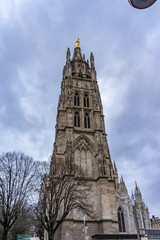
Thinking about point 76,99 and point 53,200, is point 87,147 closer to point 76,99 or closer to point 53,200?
point 76,99

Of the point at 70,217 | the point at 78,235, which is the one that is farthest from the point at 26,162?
the point at 78,235

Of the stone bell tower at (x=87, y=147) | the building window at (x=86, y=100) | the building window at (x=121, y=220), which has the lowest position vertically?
the building window at (x=121, y=220)

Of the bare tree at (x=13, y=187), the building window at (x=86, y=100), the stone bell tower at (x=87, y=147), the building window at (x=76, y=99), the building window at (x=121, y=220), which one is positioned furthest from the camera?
the building window at (x=86, y=100)

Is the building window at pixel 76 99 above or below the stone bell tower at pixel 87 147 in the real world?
above

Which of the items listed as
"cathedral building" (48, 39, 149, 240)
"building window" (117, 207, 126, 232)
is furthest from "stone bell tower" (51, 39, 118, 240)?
"building window" (117, 207, 126, 232)

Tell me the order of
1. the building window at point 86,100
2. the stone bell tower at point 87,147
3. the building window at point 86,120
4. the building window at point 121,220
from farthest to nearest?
the building window at point 86,100, the building window at point 86,120, the building window at point 121,220, the stone bell tower at point 87,147

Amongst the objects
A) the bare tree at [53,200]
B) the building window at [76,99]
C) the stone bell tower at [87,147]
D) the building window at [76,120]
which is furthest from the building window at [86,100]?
the bare tree at [53,200]

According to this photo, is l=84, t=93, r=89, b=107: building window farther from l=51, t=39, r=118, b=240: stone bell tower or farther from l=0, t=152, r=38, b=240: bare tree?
l=0, t=152, r=38, b=240: bare tree

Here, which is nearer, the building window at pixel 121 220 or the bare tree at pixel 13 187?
the bare tree at pixel 13 187

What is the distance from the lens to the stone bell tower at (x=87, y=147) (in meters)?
24.0

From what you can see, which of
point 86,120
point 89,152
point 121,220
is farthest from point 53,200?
point 121,220

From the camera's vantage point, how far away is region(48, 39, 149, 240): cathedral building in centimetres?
2405

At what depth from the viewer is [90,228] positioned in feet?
79.5

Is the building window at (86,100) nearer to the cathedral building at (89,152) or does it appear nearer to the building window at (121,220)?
the cathedral building at (89,152)
